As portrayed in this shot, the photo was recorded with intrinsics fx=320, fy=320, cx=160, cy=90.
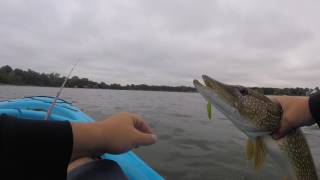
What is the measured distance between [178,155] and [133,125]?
237 inches

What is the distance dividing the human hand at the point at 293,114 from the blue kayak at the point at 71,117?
1111 millimetres

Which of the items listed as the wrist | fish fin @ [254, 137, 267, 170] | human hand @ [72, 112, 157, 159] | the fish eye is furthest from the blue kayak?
the wrist

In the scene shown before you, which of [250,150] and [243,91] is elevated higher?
[243,91]

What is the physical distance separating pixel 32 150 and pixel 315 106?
62.5 inches

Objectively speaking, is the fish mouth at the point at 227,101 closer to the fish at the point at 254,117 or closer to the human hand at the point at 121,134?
the fish at the point at 254,117

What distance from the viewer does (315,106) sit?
6.19ft

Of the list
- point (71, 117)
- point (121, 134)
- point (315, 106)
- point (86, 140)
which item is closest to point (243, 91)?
point (315, 106)

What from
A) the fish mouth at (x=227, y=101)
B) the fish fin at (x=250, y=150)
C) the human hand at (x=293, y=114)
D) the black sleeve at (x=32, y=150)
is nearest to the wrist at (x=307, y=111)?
the human hand at (x=293, y=114)

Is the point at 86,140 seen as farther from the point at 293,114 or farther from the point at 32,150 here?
the point at 293,114

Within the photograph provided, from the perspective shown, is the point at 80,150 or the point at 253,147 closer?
the point at 80,150

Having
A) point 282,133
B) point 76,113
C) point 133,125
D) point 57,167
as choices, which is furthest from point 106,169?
point 76,113

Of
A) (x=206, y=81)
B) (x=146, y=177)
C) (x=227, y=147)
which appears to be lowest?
(x=227, y=147)

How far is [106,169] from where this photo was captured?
1740 mm

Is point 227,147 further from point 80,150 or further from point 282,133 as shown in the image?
point 80,150
